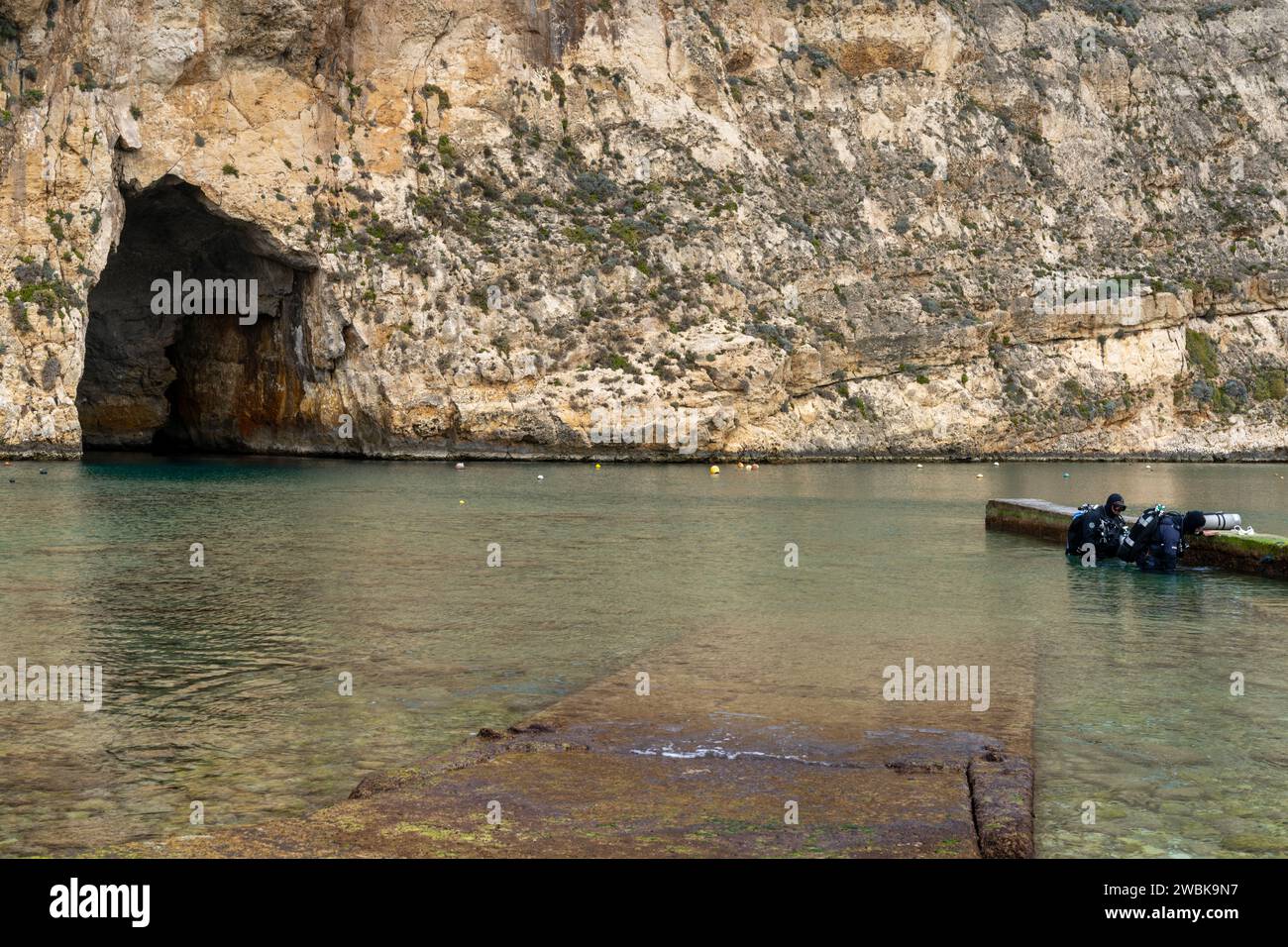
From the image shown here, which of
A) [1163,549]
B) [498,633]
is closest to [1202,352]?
[1163,549]

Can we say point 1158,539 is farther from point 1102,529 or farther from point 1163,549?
point 1102,529

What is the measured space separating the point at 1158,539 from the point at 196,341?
62.4 metres

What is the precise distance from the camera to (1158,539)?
22.9m

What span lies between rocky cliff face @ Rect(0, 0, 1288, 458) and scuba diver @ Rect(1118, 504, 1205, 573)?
45.8 m

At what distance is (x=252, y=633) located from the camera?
49.4ft

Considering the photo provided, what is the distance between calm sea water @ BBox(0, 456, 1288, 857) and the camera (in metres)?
8.65

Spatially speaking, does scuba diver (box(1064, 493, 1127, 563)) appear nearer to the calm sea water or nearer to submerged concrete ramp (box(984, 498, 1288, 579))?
submerged concrete ramp (box(984, 498, 1288, 579))

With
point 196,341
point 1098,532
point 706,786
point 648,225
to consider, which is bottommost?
point 706,786

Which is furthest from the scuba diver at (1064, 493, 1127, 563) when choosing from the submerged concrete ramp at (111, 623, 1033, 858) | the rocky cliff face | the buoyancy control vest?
the rocky cliff face

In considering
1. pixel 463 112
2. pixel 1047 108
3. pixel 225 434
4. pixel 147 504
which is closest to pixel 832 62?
pixel 1047 108

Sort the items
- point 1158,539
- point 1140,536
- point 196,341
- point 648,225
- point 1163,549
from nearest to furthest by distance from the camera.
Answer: point 1163,549, point 1158,539, point 1140,536, point 648,225, point 196,341
